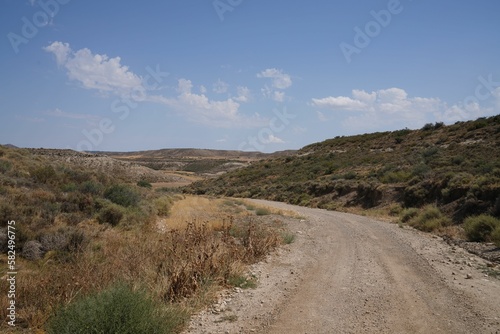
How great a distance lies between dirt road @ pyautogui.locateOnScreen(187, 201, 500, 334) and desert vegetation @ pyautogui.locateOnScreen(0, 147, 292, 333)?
62 centimetres

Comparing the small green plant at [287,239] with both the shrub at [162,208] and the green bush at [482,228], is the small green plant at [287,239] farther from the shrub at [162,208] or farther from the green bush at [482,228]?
the shrub at [162,208]

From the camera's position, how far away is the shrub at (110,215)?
1348cm

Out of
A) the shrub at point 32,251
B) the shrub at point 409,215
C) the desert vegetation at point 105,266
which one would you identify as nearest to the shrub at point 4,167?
the desert vegetation at point 105,266

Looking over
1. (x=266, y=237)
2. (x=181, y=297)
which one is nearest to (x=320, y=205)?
(x=266, y=237)

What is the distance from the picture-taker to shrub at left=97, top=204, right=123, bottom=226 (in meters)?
13.5

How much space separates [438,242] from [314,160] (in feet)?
142

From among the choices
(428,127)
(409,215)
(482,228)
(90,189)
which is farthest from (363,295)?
(428,127)

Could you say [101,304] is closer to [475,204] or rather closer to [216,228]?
[216,228]

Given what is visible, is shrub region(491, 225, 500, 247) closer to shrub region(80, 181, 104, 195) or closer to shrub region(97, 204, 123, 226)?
shrub region(97, 204, 123, 226)

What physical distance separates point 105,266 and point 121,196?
10546mm

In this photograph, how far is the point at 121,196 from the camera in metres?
16.6

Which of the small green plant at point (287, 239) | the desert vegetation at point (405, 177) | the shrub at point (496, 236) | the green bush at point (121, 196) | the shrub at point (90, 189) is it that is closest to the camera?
the shrub at point (496, 236)

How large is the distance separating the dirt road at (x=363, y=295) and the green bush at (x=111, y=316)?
0.91m

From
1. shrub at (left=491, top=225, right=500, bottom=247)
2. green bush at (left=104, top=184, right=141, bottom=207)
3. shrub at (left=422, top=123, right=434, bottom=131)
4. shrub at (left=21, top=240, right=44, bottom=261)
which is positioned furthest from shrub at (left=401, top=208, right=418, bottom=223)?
shrub at (left=422, top=123, right=434, bottom=131)
